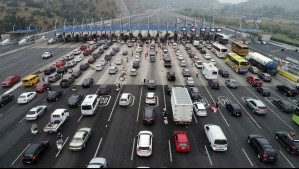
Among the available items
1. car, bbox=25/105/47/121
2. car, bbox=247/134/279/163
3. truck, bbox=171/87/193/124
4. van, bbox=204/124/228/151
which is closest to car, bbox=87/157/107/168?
truck, bbox=171/87/193/124

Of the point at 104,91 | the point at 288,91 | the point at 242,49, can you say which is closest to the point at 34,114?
the point at 104,91

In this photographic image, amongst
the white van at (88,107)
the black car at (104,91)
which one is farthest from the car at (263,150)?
the black car at (104,91)

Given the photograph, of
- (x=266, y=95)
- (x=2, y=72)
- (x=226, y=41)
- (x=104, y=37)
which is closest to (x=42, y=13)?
(x=104, y=37)

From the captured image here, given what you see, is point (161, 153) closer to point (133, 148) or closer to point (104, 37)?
point (133, 148)

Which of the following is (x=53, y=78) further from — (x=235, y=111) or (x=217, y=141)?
(x=217, y=141)

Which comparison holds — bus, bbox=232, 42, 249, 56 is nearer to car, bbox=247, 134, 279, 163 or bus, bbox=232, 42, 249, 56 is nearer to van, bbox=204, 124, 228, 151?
car, bbox=247, 134, 279, 163

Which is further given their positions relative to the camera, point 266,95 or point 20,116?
point 266,95

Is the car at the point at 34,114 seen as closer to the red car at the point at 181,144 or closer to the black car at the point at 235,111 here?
the red car at the point at 181,144
